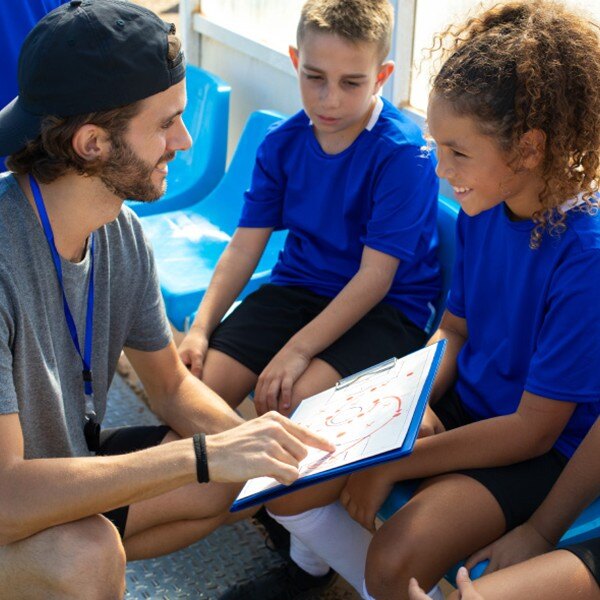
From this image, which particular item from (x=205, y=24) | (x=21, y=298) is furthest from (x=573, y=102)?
(x=205, y=24)

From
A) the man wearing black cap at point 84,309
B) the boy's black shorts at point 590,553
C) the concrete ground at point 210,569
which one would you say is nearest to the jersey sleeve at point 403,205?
the man wearing black cap at point 84,309

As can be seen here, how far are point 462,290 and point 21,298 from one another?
1.05 meters

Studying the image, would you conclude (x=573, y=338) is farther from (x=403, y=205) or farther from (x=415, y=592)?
(x=403, y=205)

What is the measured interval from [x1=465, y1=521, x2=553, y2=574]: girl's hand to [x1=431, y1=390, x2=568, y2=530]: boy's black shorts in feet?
0.14

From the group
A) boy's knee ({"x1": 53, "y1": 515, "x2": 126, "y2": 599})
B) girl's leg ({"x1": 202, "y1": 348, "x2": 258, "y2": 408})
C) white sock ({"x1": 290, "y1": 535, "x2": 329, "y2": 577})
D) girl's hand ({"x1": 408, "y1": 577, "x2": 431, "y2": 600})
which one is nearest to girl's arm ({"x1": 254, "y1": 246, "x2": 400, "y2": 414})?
girl's leg ({"x1": 202, "y1": 348, "x2": 258, "y2": 408})

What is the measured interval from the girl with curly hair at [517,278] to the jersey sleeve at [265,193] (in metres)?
0.87

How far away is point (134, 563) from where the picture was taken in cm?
277

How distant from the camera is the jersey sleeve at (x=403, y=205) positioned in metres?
2.64

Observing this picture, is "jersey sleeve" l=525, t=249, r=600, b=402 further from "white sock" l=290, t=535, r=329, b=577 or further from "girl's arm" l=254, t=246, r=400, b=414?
"white sock" l=290, t=535, r=329, b=577

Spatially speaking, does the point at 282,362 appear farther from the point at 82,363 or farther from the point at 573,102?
the point at 573,102

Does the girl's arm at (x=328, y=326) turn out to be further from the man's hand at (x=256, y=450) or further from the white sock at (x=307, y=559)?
the man's hand at (x=256, y=450)

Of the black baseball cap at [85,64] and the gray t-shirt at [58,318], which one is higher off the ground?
the black baseball cap at [85,64]

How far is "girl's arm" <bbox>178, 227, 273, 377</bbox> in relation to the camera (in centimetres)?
285

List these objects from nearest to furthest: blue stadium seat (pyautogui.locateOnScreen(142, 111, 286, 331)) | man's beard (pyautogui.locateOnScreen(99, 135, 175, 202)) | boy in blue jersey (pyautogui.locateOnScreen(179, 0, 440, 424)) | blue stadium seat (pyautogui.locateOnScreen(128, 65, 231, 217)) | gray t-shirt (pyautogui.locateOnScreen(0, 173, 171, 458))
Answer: gray t-shirt (pyautogui.locateOnScreen(0, 173, 171, 458)) < man's beard (pyautogui.locateOnScreen(99, 135, 175, 202)) < boy in blue jersey (pyautogui.locateOnScreen(179, 0, 440, 424)) < blue stadium seat (pyautogui.locateOnScreen(142, 111, 286, 331)) < blue stadium seat (pyautogui.locateOnScreen(128, 65, 231, 217))
